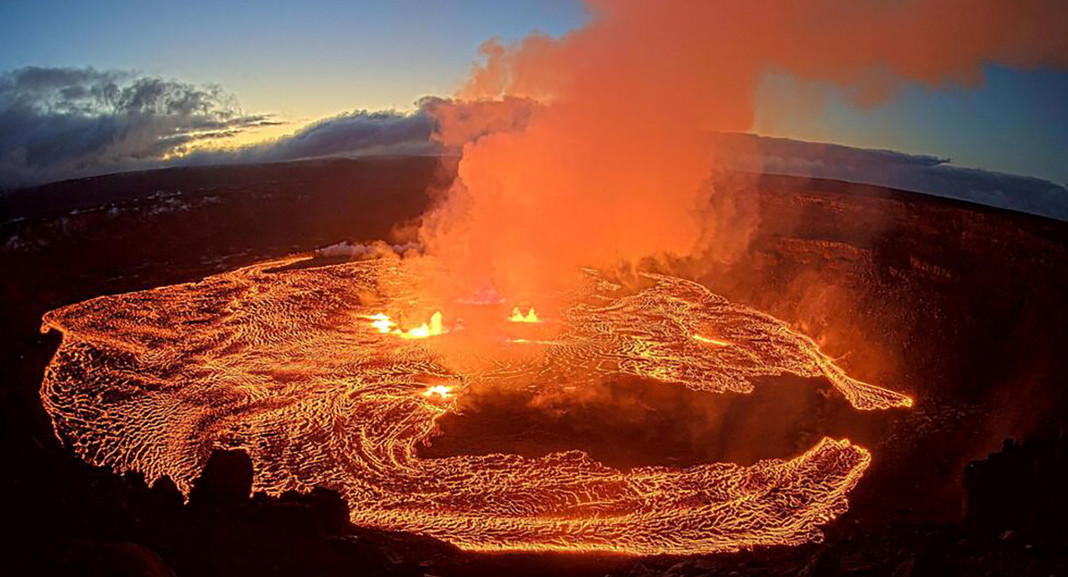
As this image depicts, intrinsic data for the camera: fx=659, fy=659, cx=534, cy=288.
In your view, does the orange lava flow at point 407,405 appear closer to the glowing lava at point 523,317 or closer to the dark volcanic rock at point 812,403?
the dark volcanic rock at point 812,403

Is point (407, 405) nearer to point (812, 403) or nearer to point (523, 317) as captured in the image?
point (523, 317)

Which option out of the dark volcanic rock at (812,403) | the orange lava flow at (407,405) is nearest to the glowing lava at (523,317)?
the orange lava flow at (407,405)

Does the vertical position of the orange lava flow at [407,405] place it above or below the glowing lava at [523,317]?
below

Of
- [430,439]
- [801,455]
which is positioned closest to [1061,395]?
[801,455]

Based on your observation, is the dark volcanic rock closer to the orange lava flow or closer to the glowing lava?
the orange lava flow

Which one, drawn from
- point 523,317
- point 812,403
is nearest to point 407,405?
point 523,317

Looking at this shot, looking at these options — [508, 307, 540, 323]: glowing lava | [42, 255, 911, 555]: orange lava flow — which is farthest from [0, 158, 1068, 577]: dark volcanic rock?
Answer: [508, 307, 540, 323]: glowing lava

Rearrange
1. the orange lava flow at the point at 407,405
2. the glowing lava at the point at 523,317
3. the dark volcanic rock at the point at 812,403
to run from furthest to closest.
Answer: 1. the glowing lava at the point at 523,317
2. the orange lava flow at the point at 407,405
3. the dark volcanic rock at the point at 812,403

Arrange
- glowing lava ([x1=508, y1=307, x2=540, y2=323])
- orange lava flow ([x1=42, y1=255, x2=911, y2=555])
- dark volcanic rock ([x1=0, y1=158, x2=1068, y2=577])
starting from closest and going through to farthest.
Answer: dark volcanic rock ([x1=0, y1=158, x2=1068, y2=577])
orange lava flow ([x1=42, y1=255, x2=911, y2=555])
glowing lava ([x1=508, y1=307, x2=540, y2=323])

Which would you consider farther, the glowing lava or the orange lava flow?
the glowing lava
